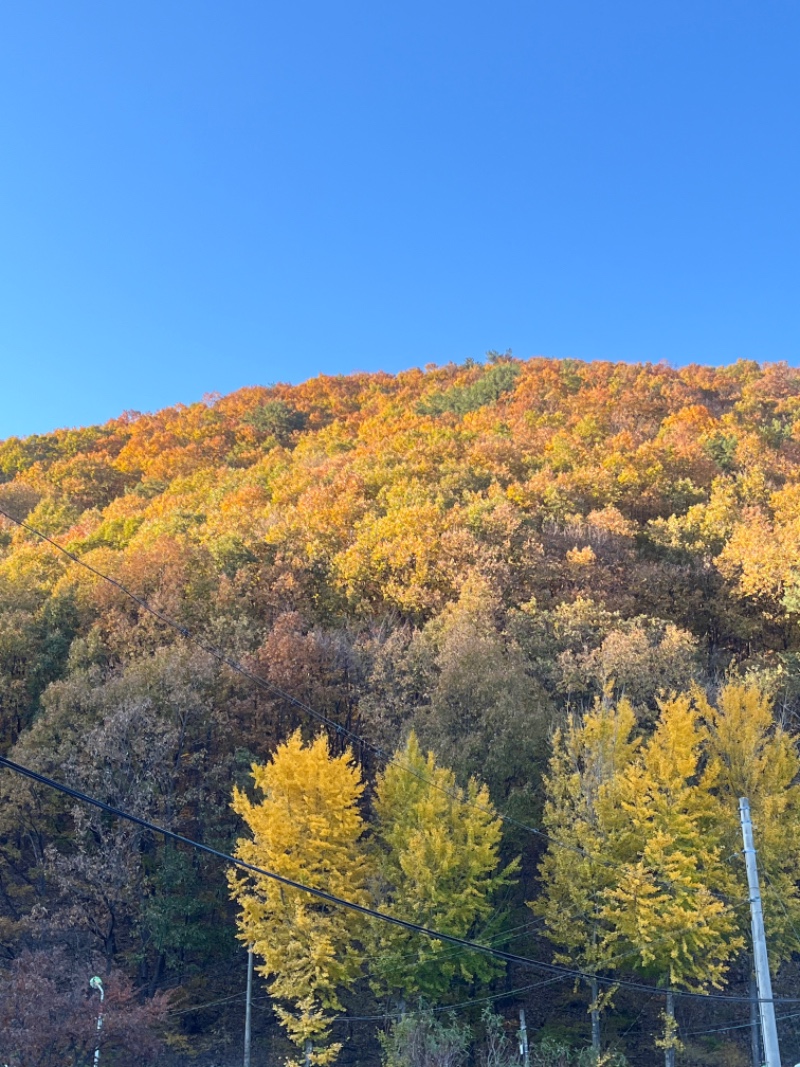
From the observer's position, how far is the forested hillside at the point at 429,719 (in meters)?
19.9

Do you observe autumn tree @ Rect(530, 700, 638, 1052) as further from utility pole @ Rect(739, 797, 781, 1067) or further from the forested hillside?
utility pole @ Rect(739, 797, 781, 1067)

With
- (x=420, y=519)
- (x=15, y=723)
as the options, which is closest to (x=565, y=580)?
(x=420, y=519)

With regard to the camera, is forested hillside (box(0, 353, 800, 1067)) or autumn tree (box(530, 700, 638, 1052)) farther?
forested hillside (box(0, 353, 800, 1067))

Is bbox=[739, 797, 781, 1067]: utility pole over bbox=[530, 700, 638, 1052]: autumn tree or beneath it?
beneath

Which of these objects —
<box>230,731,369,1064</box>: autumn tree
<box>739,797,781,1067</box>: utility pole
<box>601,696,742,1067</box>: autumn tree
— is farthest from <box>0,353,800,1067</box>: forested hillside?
<box>739,797,781,1067</box>: utility pole

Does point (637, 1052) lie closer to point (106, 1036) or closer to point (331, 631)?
point (106, 1036)

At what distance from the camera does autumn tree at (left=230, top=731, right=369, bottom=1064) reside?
62.6 feet

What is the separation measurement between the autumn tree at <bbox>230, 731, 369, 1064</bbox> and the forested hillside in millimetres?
191

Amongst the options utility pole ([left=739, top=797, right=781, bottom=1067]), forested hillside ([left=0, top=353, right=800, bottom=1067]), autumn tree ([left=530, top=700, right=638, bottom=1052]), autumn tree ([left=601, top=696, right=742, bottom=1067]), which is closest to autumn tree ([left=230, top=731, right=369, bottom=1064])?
forested hillside ([left=0, top=353, right=800, bottom=1067])

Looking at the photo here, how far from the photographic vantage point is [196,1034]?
22141mm

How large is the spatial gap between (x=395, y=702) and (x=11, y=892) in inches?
525

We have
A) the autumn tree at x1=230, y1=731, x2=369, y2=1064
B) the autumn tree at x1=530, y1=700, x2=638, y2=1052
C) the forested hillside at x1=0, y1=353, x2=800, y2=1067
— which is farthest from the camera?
the forested hillside at x1=0, y1=353, x2=800, y2=1067

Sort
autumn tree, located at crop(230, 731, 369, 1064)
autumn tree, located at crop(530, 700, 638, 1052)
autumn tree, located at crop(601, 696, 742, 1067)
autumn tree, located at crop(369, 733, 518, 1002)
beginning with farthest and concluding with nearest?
1. autumn tree, located at crop(369, 733, 518, 1002)
2. autumn tree, located at crop(530, 700, 638, 1052)
3. autumn tree, located at crop(230, 731, 369, 1064)
4. autumn tree, located at crop(601, 696, 742, 1067)

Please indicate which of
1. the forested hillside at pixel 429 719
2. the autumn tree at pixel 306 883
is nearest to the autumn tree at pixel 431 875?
the forested hillside at pixel 429 719
